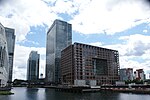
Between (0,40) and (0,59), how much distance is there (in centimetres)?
1422

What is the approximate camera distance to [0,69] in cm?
13600

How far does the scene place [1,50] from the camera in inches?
5487

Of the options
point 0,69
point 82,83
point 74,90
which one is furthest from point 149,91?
point 0,69

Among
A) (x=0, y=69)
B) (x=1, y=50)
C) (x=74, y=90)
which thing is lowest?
(x=74, y=90)

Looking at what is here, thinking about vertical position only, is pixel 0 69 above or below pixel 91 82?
above

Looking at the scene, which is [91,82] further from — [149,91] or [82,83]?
[149,91]

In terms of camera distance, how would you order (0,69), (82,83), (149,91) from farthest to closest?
1. (82,83)
2. (0,69)
3. (149,91)

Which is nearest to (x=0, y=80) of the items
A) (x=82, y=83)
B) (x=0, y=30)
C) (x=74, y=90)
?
(x=0, y=30)

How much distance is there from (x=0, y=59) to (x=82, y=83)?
87124 mm

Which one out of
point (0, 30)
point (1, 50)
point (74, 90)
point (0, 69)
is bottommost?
Result: point (74, 90)

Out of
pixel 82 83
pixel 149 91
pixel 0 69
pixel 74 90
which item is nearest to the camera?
pixel 149 91

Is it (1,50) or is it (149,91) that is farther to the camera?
(1,50)

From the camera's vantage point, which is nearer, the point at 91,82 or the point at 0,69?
the point at 0,69

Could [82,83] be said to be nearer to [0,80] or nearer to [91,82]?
[91,82]
